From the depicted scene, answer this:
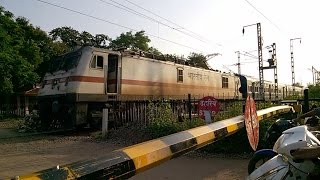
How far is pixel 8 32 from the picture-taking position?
2955cm

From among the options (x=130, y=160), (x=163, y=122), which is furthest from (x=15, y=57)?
(x=130, y=160)

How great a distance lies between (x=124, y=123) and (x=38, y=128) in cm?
466

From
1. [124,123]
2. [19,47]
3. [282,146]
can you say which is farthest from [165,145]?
[19,47]

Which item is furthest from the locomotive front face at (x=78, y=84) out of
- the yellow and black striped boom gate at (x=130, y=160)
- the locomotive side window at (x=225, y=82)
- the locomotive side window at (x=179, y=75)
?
the locomotive side window at (x=225, y=82)

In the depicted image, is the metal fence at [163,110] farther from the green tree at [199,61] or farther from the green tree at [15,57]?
the green tree at [15,57]

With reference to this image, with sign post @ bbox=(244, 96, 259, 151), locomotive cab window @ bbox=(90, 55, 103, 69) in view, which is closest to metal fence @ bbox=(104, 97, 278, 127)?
locomotive cab window @ bbox=(90, 55, 103, 69)

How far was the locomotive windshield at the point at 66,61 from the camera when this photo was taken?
1440 cm

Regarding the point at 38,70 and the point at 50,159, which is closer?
the point at 50,159

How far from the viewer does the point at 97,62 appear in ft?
47.1

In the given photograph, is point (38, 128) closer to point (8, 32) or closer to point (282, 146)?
point (282, 146)

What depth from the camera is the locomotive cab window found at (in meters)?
14.2

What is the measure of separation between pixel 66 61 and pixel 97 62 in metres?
1.50

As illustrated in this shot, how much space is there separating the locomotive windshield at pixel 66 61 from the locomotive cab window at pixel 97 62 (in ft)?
2.01

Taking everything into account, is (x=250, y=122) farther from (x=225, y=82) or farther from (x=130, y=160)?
(x=225, y=82)
